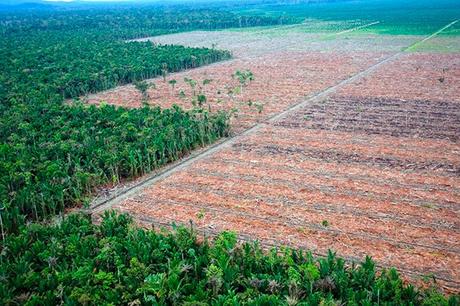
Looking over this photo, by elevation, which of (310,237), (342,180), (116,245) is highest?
(116,245)

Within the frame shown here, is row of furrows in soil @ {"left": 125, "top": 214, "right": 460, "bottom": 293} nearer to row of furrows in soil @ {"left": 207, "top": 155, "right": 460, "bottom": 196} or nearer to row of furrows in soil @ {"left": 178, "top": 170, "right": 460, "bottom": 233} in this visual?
row of furrows in soil @ {"left": 178, "top": 170, "right": 460, "bottom": 233}

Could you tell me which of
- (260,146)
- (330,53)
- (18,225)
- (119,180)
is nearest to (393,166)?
(260,146)

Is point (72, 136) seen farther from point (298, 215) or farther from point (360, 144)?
point (360, 144)

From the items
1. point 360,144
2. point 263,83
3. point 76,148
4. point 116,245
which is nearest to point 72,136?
point 76,148

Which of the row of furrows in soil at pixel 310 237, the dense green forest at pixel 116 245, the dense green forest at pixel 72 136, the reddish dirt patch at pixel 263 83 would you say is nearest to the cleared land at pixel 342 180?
the row of furrows in soil at pixel 310 237

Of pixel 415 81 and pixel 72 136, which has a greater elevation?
pixel 72 136

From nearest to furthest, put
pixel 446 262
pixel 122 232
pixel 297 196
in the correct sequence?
pixel 446 262 → pixel 122 232 → pixel 297 196

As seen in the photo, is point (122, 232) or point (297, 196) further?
point (297, 196)

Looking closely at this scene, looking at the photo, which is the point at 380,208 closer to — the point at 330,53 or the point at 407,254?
the point at 407,254
